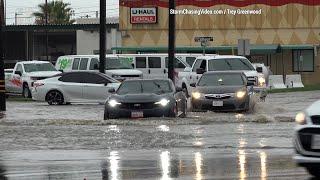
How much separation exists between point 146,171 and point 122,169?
1.62ft

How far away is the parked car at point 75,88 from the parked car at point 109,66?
3.76 meters

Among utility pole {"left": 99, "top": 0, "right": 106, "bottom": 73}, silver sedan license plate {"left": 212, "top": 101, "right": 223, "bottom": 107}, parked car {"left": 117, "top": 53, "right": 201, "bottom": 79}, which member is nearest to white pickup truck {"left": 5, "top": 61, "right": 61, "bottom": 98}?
parked car {"left": 117, "top": 53, "right": 201, "bottom": 79}

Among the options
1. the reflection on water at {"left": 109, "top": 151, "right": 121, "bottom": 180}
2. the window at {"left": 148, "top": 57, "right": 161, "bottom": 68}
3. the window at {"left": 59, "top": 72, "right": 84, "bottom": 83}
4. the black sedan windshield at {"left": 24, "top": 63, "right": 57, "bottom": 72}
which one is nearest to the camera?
the reflection on water at {"left": 109, "top": 151, "right": 121, "bottom": 180}

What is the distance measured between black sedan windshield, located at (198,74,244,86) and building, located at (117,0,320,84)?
1103 inches

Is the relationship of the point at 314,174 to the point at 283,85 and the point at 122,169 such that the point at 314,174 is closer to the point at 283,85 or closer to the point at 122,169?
the point at 122,169

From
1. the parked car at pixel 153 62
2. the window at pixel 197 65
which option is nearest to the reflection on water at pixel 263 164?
the window at pixel 197 65

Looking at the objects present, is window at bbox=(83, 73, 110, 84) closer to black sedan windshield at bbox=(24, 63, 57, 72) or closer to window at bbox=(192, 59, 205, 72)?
window at bbox=(192, 59, 205, 72)

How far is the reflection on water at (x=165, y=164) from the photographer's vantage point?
1078 centimetres

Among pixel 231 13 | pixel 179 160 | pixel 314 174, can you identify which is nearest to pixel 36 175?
pixel 179 160

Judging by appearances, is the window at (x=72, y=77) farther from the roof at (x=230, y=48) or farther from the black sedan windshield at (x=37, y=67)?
the roof at (x=230, y=48)

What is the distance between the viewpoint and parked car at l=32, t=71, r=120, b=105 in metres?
29.1

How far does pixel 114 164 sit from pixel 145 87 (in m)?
A: 9.51

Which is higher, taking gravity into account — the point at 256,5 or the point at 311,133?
the point at 256,5

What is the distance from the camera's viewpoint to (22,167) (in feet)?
39.7
